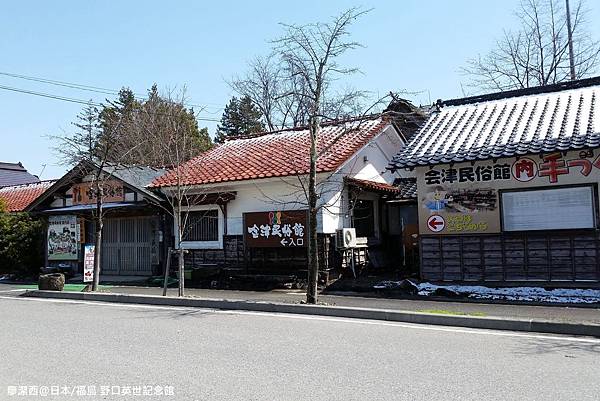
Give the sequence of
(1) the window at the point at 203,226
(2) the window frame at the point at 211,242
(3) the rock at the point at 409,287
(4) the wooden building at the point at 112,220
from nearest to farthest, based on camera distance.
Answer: (3) the rock at the point at 409,287
(2) the window frame at the point at 211,242
(1) the window at the point at 203,226
(4) the wooden building at the point at 112,220

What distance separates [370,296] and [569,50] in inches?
794

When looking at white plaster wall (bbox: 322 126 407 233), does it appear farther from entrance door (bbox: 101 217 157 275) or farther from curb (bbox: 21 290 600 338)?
entrance door (bbox: 101 217 157 275)

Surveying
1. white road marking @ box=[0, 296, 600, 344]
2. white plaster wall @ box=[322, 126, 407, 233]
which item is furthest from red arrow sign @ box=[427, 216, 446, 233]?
white road marking @ box=[0, 296, 600, 344]

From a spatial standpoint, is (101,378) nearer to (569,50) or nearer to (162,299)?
(162,299)

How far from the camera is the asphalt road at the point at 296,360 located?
5605mm

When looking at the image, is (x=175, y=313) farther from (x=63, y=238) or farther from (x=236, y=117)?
(x=236, y=117)

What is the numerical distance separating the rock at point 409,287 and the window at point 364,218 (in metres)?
4.32

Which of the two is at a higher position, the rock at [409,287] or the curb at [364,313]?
the rock at [409,287]

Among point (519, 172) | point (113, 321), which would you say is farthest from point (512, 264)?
point (113, 321)

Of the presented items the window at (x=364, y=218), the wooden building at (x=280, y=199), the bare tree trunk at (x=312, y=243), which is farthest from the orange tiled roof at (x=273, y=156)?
the bare tree trunk at (x=312, y=243)

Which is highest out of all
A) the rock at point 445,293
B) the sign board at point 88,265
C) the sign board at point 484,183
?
the sign board at point 484,183

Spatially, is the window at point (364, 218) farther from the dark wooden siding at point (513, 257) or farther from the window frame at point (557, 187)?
the window frame at point (557, 187)

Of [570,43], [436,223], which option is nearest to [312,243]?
[436,223]

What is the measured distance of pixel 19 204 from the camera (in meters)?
28.9
